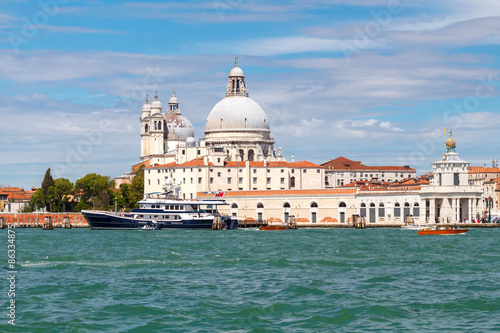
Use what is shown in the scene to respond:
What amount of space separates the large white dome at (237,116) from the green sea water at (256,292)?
67374 mm

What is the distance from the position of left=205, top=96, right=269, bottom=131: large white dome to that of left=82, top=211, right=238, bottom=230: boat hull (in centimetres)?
3238

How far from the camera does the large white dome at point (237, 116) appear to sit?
359ft

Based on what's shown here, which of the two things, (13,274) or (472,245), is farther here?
(472,245)

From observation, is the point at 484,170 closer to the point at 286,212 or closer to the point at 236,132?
the point at 236,132

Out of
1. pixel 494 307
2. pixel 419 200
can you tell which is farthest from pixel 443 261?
pixel 419 200

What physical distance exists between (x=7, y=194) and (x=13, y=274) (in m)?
96.7

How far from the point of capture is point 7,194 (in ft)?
409

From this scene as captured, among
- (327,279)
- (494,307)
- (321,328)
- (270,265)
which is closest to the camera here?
(321,328)

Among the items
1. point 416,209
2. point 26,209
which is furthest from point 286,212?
point 26,209

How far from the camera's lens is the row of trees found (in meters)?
106

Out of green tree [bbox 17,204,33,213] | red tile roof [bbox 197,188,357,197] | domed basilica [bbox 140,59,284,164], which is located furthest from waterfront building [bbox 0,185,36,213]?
red tile roof [bbox 197,188,357,197]

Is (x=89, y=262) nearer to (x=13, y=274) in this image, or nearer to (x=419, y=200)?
(x=13, y=274)

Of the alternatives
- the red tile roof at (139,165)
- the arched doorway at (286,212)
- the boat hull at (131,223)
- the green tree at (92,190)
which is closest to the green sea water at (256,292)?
the boat hull at (131,223)

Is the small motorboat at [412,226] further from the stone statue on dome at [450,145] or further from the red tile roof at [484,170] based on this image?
the red tile roof at [484,170]
